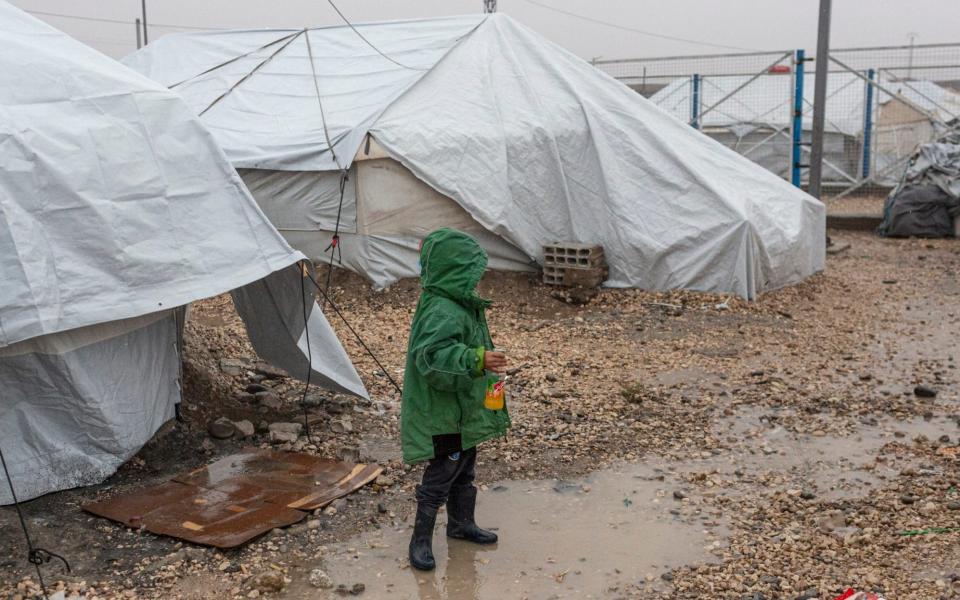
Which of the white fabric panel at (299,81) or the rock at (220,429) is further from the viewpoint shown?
the white fabric panel at (299,81)

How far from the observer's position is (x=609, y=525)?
4922mm

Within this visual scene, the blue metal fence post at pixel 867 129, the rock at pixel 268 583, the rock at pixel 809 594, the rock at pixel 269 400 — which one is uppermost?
the blue metal fence post at pixel 867 129

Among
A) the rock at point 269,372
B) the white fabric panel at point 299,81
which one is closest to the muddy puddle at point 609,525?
the rock at point 269,372

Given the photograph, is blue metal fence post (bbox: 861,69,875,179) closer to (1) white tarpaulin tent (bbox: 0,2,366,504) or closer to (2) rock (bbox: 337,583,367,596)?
(1) white tarpaulin tent (bbox: 0,2,366,504)

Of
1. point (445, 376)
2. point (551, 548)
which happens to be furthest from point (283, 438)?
point (445, 376)

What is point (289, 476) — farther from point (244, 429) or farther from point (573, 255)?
point (573, 255)

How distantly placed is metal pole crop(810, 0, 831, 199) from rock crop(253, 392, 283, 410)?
385 inches

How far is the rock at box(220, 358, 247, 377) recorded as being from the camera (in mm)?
7113

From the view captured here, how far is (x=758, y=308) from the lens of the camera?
380 inches

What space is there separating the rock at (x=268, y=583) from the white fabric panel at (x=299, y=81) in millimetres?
6448

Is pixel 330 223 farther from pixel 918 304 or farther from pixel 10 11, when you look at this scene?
pixel 918 304

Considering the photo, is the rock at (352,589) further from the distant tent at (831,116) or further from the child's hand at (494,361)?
the distant tent at (831,116)

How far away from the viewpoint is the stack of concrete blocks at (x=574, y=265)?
33.9 ft

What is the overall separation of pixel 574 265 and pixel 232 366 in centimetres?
434
